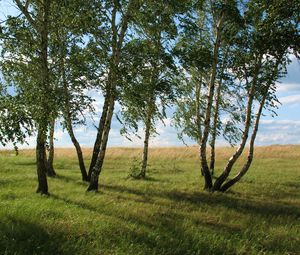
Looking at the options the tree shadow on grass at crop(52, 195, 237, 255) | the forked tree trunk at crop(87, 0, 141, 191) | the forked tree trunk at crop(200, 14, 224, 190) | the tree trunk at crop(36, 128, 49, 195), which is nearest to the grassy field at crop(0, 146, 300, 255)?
the tree shadow on grass at crop(52, 195, 237, 255)

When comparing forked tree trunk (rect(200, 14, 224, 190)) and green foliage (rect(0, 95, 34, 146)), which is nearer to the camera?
green foliage (rect(0, 95, 34, 146))

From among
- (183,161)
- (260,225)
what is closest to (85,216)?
(260,225)

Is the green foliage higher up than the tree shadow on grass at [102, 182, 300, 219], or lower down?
higher up

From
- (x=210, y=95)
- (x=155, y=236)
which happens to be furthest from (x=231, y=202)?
(x=155, y=236)

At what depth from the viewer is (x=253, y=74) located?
21.7 metres

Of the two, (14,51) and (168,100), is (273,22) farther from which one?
(14,51)

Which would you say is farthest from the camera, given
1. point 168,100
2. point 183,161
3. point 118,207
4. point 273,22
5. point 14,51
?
point 183,161

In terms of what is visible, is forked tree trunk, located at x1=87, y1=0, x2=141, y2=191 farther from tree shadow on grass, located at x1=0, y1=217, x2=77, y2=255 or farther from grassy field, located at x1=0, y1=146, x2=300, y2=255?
tree shadow on grass, located at x1=0, y1=217, x2=77, y2=255

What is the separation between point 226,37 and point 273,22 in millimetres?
4231

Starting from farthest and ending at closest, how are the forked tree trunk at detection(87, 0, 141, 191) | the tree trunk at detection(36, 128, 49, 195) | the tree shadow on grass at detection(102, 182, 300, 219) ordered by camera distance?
1. the forked tree trunk at detection(87, 0, 141, 191)
2. the tree trunk at detection(36, 128, 49, 195)
3. the tree shadow on grass at detection(102, 182, 300, 219)

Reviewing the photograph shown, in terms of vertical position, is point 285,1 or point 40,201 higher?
point 285,1

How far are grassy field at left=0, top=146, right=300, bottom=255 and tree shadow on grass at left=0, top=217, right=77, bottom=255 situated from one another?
0.9 inches

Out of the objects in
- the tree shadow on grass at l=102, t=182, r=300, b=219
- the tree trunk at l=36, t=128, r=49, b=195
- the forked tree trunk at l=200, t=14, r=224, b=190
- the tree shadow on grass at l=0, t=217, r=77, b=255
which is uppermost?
the forked tree trunk at l=200, t=14, r=224, b=190

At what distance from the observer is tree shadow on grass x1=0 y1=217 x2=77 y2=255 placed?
32.5 ft
